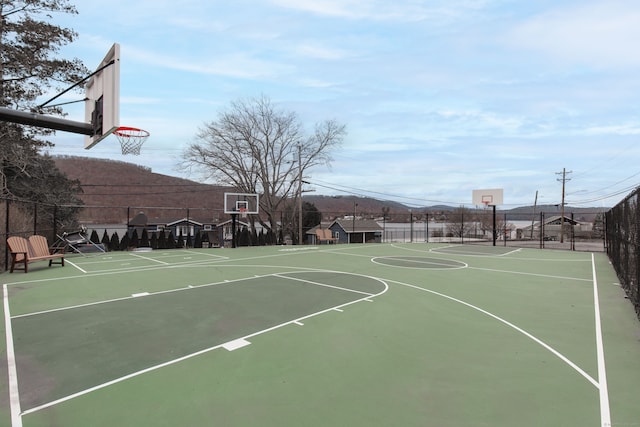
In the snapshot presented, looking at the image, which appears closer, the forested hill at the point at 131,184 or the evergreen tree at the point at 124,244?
the evergreen tree at the point at 124,244

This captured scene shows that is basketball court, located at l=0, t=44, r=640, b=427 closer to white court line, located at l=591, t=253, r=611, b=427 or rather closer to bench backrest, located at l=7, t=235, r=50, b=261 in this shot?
white court line, located at l=591, t=253, r=611, b=427

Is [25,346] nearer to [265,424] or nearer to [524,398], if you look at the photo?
[265,424]

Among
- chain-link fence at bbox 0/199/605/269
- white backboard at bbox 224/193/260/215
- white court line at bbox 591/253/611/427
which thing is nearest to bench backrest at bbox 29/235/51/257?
chain-link fence at bbox 0/199/605/269

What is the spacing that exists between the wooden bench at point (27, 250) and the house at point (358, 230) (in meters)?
35.9

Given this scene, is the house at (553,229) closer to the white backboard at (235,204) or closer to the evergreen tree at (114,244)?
the white backboard at (235,204)

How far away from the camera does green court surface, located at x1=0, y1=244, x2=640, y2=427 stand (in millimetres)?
2729

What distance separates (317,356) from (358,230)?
137ft

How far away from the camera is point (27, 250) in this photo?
9898mm

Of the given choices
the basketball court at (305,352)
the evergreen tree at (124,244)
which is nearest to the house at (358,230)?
the evergreen tree at (124,244)

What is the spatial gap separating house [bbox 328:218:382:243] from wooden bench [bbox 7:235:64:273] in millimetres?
35871

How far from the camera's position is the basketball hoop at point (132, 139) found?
27.9 ft

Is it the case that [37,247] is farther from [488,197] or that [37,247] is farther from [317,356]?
[488,197]

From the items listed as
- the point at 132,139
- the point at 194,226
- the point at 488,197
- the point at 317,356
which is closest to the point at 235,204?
the point at 132,139

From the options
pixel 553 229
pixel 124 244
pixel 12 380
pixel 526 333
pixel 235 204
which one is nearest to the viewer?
pixel 12 380
